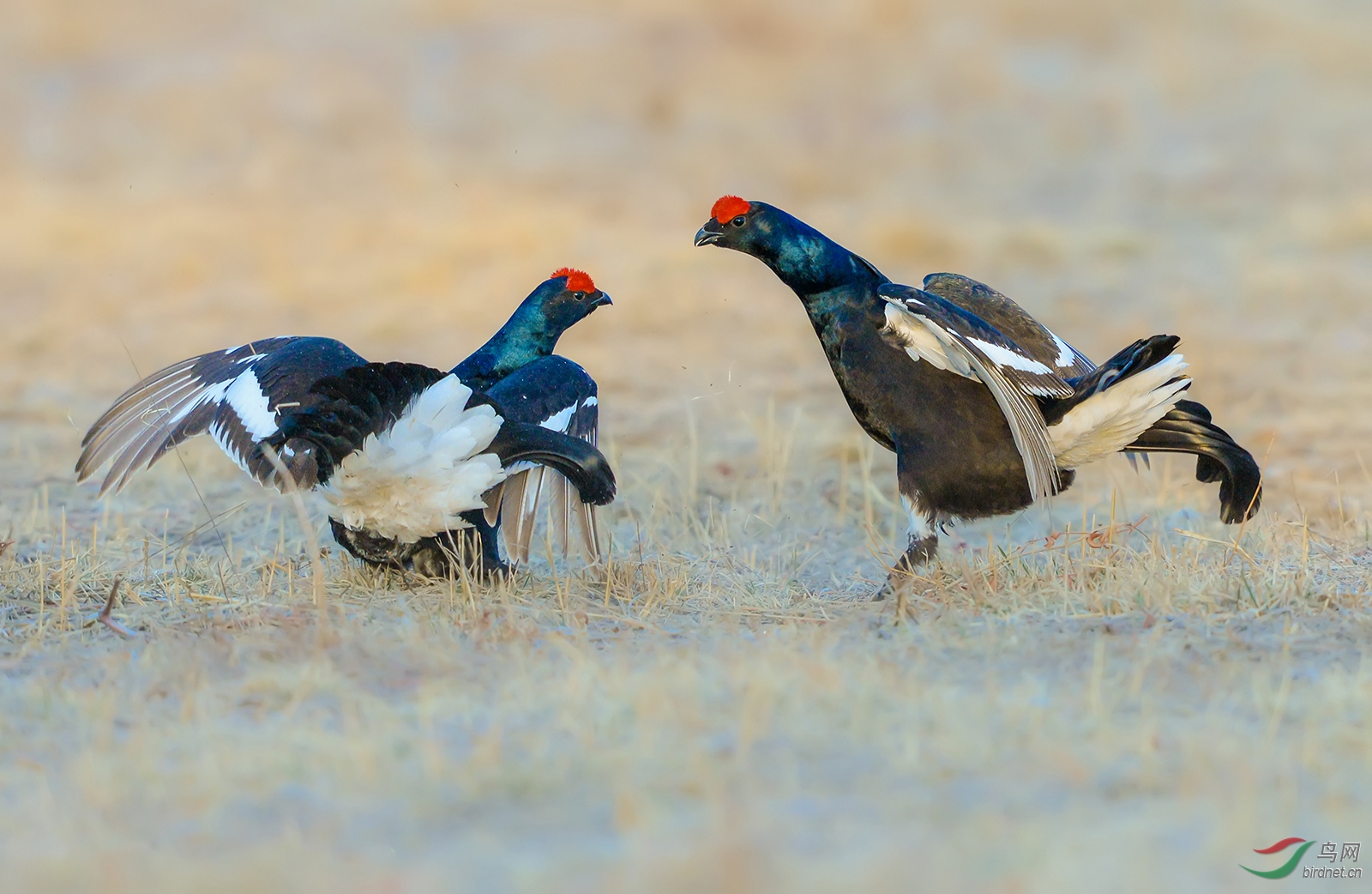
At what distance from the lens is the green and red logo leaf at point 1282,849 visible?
2.84 metres

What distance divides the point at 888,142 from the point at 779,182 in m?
3.10

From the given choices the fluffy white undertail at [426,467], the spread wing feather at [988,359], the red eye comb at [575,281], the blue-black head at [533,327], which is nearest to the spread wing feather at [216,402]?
the fluffy white undertail at [426,467]

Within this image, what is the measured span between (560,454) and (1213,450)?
2300 mm

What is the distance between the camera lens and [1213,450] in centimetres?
536

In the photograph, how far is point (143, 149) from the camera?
19.3 meters

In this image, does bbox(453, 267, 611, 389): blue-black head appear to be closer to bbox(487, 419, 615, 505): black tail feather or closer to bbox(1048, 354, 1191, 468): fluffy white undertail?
bbox(487, 419, 615, 505): black tail feather

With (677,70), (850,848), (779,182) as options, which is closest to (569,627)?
(850,848)

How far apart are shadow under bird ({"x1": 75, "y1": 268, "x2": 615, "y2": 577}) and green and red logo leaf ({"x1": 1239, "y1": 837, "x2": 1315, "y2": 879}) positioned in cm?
252

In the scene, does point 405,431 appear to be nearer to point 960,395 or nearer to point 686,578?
point 686,578

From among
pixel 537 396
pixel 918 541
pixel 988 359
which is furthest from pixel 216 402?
pixel 988 359

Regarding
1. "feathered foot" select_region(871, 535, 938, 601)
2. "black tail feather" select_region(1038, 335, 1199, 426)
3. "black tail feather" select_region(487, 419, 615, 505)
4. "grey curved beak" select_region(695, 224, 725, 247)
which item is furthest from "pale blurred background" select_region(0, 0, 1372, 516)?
"black tail feather" select_region(487, 419, 615, 505)

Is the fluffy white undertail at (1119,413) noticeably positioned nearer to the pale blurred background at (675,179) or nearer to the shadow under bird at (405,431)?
the shadow under bird at (405,431)

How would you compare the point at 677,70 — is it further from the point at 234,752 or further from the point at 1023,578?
the point at 234,752

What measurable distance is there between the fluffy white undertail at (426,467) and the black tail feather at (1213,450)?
7.41 feet
